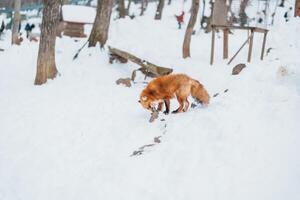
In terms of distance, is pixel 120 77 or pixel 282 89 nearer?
pixel 282 89

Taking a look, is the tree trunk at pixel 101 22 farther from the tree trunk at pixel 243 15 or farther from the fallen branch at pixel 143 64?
the tree trunk at pixel 243 15

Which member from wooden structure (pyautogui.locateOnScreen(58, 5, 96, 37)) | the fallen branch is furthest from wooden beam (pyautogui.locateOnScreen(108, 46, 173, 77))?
wooden structure (pyautogui.locateOnScreen(58, 5, 96, 37))

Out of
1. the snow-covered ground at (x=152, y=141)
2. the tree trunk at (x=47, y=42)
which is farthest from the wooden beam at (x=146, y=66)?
the tree trunk at (x=47, y=42)

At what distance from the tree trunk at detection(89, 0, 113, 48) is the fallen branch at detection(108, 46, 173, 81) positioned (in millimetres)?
1044

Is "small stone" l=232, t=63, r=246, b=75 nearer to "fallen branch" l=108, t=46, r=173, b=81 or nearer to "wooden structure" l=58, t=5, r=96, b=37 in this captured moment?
"fallen branch" l=108, t=46, r=173, b=81

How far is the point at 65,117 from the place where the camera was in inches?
380

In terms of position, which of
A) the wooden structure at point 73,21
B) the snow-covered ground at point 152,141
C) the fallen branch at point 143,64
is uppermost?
the wooden structure at point 73,21

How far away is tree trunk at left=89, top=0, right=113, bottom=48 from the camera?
51.5 ft

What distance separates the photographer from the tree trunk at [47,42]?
1241 cm

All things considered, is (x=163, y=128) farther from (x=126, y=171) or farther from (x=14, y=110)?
(x=14, y=110)

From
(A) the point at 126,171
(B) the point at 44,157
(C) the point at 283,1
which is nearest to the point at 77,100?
(B) the point at 44,157

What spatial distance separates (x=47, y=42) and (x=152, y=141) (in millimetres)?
6580

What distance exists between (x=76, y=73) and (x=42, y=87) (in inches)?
73.7

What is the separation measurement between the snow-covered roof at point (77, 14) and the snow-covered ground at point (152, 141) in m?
10.3
